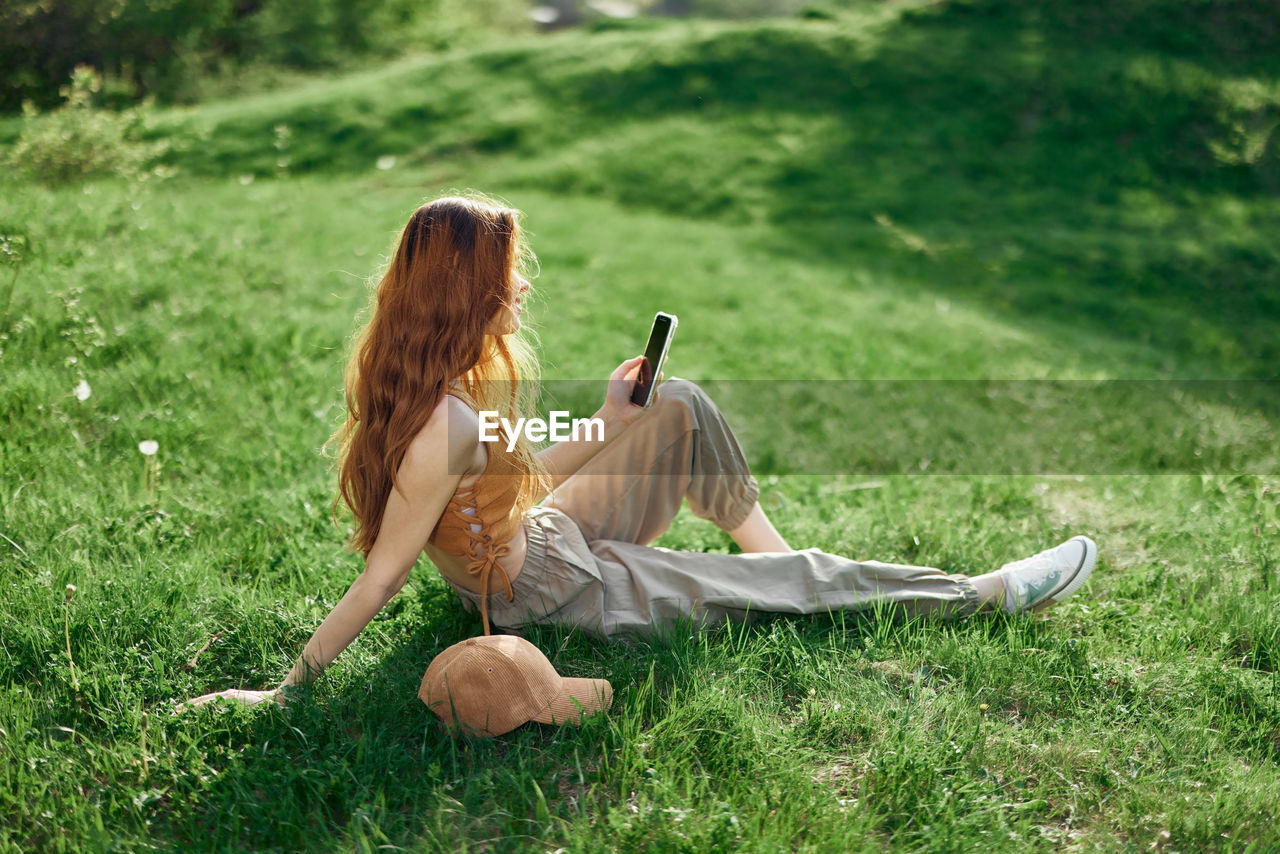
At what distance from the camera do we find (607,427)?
313 centimetres

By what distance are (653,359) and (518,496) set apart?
65 centimetres

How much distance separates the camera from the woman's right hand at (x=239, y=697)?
255cm

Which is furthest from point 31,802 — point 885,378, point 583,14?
Answer: point 583,14

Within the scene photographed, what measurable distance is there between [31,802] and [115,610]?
0.76m

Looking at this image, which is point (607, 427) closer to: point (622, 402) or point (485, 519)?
point (622, 402)

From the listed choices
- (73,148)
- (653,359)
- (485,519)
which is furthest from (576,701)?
(73,148)

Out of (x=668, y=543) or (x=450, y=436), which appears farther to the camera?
(x=668, y=543)

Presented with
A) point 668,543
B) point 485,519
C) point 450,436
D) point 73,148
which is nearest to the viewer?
point 450,436

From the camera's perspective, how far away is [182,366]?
→ 4.71 m

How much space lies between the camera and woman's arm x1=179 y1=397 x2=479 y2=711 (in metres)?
2.46

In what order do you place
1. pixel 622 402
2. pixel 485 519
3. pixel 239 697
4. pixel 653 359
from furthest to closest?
1. pixel 622 402
2. pixel 653 359
3. pixel 485 519
4. pixel 239 697

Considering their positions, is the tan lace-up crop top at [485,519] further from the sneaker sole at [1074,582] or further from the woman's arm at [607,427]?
the sneaker sole at [1074,582]

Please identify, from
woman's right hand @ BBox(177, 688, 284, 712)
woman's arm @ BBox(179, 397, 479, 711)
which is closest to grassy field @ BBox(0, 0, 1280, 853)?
woman's right hand @ BBox(177, 688, 284, 712)
